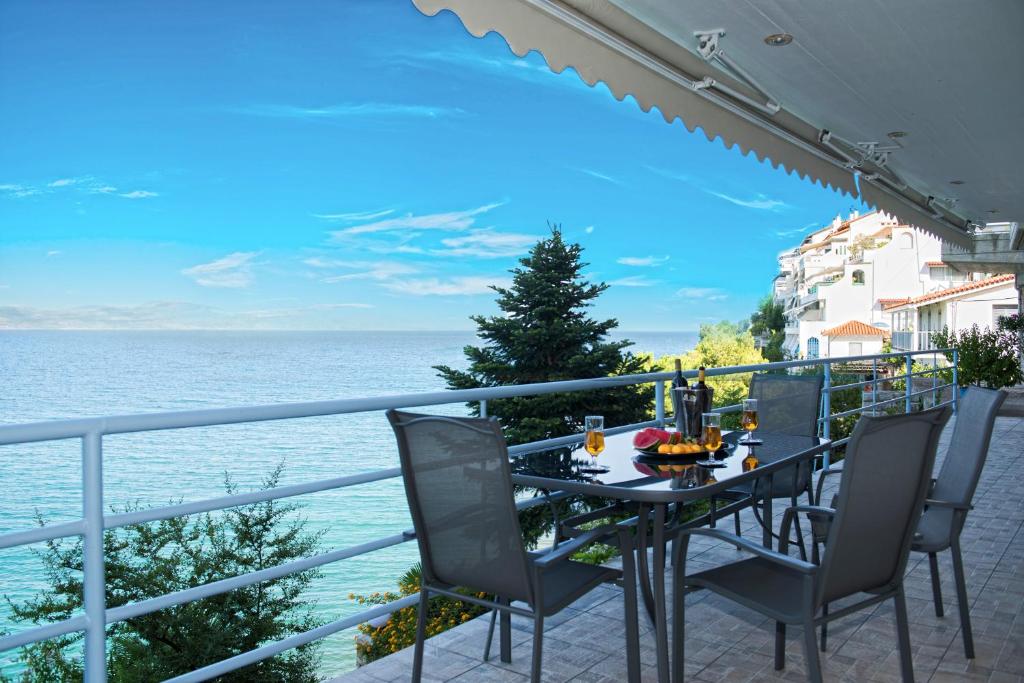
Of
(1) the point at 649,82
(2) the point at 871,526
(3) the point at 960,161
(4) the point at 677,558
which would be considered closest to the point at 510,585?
(4) the point at 677,558

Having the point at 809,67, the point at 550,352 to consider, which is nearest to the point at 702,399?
the point at 809,67

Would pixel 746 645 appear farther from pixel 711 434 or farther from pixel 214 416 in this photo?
pixel 214 416

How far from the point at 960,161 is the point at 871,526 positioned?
4.60 metres

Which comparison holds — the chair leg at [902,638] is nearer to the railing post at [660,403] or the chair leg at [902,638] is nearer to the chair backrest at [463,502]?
the chair backrest at [463,502]

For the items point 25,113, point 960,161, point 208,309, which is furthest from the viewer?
point 208,309

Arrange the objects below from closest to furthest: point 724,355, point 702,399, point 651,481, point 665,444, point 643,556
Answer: point 651,481 → point 643,556 → point 665,444 → point 702,399 → point 724,355

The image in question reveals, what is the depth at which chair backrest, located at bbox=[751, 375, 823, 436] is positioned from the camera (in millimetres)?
3934

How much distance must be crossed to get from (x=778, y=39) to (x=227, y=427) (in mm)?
29334

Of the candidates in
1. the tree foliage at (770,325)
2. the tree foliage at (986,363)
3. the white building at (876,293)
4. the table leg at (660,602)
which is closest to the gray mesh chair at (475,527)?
the table leg at (660,602)

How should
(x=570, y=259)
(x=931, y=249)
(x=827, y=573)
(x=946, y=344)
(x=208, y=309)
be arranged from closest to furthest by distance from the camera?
1. (x=827, y=573)
2. (x=946, y=344)
3. (x=570, y=259)
4. (x=931, y=249)
5. (x=208, y=309)

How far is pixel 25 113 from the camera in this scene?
138 ft

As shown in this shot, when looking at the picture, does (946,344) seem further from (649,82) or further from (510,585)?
(510,585)

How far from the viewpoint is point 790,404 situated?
3.95m

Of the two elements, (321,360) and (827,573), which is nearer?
(827,573)
